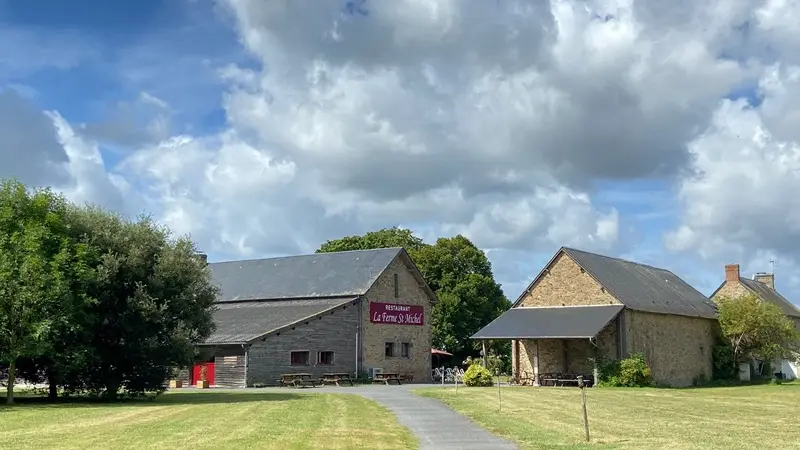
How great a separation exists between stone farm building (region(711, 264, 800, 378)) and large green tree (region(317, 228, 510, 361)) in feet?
56.6

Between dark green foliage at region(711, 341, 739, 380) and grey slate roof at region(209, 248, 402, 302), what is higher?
grey slate roof at region(209, 248, 402, 302)

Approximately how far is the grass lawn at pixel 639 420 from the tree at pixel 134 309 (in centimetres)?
1003

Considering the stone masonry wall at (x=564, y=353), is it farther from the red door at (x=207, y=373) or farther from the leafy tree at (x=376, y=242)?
the leafy tree at (x=376, y=242)

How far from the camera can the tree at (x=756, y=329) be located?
48.1m

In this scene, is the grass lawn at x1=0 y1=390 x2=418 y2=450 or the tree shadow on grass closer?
the grass lawn at x1=0 y1=390 x2=418 y2=450

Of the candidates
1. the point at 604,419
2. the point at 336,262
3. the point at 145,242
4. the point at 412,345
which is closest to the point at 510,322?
the point at 412,345

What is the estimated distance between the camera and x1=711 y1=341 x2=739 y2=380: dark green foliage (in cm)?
4988

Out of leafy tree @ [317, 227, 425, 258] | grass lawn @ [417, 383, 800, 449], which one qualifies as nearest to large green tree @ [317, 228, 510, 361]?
leafy tree @ [317, 227, 425, 258]

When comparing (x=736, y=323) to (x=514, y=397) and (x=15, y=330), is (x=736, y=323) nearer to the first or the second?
(x=514, y=397)

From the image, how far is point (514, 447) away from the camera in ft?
49.8

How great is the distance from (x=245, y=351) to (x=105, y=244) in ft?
39.6

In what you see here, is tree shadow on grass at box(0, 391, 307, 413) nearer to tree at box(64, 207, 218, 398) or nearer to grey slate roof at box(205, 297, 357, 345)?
tree at box(64, 207, 218, 398)

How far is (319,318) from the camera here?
45.8 meters

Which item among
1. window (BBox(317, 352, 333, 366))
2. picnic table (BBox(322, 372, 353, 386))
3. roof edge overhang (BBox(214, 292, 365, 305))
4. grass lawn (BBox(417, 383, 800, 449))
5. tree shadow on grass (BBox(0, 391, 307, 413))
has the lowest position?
tree shadow on grass (BBox(0, 391, 307, 413))
